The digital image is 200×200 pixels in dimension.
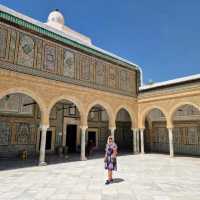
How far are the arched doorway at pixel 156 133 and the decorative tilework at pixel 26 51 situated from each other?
10.1 metres

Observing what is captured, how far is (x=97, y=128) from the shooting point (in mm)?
16203

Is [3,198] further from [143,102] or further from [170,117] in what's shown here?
[143,102]

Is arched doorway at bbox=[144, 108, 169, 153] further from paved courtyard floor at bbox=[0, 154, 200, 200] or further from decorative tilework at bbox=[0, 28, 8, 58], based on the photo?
decorative tilework at bbox=[0, 28, 8, 58]

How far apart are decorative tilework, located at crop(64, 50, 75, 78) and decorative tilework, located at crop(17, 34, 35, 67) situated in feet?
6.00

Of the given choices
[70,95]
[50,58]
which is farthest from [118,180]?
[50,58]

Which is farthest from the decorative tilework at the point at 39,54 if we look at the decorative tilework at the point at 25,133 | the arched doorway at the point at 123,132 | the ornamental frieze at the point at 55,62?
the arched doorway at the point at 123,132

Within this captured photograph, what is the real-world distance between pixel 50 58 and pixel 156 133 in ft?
35.2

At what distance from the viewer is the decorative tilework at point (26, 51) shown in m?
8.85

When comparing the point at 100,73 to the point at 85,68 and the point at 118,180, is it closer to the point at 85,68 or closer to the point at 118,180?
the point at 85,68

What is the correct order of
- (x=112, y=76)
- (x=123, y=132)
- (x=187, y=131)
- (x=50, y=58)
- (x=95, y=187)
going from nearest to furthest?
(x=95, y=187), (x=50, y=58), (x=112, y=76), (x=187, y=131), (x=123, y=132)

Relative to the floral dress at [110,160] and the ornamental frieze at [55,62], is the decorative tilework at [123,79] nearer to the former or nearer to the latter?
the ornamental frieze at [55,62]

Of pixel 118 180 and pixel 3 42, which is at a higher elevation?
pixel 3 42

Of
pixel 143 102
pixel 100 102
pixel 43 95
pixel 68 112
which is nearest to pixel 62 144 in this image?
pixel 68 112

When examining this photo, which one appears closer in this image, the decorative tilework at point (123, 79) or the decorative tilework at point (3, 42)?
the decorative tilework at point (3, 42)
